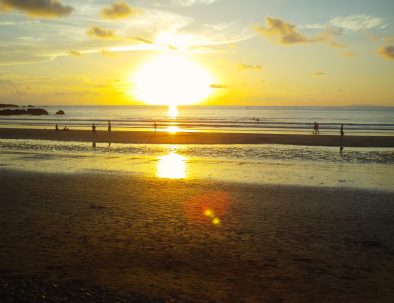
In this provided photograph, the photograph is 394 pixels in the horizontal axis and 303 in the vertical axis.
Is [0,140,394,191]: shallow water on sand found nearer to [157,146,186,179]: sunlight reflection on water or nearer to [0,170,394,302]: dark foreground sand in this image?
[157,146,186,179]: sunlight reflection on water

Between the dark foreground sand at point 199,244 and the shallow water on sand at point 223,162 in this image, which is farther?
the shallow water on sand at point 223,162

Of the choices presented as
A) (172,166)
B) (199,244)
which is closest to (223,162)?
(172,166)

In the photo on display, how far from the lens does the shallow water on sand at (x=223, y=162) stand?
19172 mm

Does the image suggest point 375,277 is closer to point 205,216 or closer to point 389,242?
point 389,242

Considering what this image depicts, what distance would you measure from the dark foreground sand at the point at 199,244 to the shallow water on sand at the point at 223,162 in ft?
12.2

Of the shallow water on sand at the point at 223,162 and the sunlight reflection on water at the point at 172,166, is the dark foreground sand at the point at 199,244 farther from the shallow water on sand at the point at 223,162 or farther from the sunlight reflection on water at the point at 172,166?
the sunlight reflection on water at the point at 172,166

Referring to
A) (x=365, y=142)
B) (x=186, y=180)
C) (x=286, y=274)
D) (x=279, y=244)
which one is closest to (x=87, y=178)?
(x=186, y=180)

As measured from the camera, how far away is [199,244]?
30.3 feet

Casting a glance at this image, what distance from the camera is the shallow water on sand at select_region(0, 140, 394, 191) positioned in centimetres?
1917

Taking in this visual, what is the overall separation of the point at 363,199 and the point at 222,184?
18.4ft

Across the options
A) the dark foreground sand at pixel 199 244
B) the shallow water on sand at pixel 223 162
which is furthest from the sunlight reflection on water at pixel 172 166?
the dark foreground sand at pixel 199 244

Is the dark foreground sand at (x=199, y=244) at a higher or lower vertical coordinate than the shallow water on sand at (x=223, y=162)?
lower

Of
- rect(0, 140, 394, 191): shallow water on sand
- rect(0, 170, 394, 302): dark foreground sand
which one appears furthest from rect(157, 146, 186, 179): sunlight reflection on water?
rect(0, 170, 394, 302): dark foreground sand

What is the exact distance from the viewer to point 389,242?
9469 millimetres
